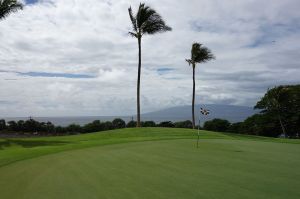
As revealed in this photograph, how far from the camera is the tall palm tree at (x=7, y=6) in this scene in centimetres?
2153

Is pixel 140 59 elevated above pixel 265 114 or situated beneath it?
elevated above

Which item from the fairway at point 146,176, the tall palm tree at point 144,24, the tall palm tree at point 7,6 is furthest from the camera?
the tall palm tree at point 144,24

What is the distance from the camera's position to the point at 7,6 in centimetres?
2167

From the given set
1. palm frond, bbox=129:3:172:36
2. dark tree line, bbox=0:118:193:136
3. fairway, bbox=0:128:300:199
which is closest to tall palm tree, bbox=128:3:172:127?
palm frond, bbox=129:3:172:36

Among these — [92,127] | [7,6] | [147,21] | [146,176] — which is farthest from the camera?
[92,127]

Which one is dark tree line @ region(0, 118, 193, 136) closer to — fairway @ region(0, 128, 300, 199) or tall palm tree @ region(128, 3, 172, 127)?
tall palm tree @ region(128, 3, 172, 127)

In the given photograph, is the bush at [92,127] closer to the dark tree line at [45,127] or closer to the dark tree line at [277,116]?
the dark tree line at [45,127]

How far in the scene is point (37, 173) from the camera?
880 centimetres

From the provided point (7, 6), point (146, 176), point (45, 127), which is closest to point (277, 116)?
point (45, 127)

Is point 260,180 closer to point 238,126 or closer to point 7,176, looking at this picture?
point 7,176

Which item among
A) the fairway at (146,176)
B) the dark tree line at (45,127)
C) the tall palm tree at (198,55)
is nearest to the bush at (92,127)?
the dark tree line at (45,127)

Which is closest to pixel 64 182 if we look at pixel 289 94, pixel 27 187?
pixel 27 187

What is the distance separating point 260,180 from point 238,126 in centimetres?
4993

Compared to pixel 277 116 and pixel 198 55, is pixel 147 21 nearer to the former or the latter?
pixel 198 55
